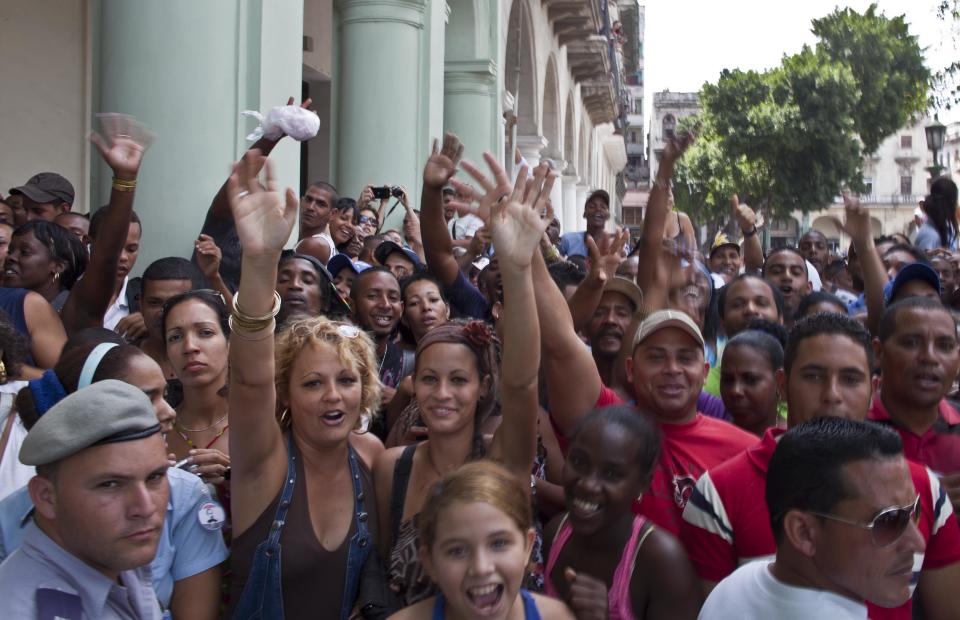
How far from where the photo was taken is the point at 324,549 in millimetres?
3197

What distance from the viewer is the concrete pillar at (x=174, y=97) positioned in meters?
6.49

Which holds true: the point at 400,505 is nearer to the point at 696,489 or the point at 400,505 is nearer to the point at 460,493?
the point at 460,493

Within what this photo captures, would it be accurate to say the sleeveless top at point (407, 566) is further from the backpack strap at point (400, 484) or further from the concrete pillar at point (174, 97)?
the concrete pillar at point (174, 97)

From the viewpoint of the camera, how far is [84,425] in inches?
99.8

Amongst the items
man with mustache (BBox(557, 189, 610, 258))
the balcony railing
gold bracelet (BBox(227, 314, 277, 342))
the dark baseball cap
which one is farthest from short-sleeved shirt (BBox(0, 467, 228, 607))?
the balcony railing

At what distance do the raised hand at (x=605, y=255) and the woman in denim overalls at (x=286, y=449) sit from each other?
5.75 ft

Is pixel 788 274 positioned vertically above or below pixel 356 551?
above

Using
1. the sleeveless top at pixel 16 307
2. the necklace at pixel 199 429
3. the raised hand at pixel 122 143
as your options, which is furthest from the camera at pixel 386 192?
the necklace at pixel 199 429

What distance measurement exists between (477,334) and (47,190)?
4.65 meters

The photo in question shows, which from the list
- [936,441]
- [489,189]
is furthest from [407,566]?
[936,441]

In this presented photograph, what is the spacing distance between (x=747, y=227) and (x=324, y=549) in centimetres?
649

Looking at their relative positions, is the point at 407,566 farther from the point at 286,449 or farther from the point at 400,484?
the point at 286,449

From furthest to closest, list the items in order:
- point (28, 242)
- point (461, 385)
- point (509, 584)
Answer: point (28, 242) → point (461, 385) → point (509, 584)

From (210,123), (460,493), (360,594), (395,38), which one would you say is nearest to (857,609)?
(460,493)
